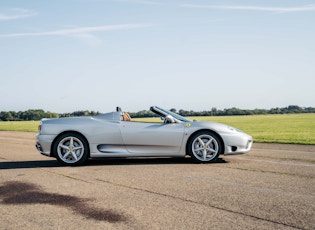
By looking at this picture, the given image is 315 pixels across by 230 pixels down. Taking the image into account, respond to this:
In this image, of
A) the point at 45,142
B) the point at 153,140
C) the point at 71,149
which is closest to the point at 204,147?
the point at 153,140

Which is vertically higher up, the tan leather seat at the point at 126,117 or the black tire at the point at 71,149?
the tan leather seat at the point at 126,117

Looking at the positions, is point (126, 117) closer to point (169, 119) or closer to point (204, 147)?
point (169, 119)

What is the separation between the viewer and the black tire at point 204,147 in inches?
350

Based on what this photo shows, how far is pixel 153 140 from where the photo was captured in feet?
29.3

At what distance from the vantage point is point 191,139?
8.91m

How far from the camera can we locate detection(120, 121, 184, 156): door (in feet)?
29.2

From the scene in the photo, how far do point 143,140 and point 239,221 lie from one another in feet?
16.4

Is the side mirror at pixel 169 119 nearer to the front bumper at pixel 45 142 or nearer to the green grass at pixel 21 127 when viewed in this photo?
the front bumper at pixel 45 142

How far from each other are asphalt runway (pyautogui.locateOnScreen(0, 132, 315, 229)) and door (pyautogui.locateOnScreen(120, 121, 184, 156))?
420 mm

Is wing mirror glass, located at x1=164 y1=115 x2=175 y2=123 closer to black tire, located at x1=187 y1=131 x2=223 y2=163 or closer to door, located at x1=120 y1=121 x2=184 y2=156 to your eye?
door, located at x1=120 y1=121 x2=184 y2=156

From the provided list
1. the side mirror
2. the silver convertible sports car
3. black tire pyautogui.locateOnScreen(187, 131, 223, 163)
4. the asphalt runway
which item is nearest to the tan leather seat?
the silver convertible sports car

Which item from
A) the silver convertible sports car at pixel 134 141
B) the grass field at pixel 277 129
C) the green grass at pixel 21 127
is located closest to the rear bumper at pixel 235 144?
the silver convertible sports car at pixel 134 141

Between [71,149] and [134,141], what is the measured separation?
1.35 metres

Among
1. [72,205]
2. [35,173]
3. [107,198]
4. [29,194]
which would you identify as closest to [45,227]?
[72,205]
